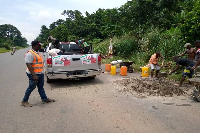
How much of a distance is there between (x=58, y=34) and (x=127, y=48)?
2163 centimetres

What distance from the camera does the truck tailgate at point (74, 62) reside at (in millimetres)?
7070

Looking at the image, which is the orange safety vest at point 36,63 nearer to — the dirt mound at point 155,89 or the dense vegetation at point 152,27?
the dirt mound at point 155,89

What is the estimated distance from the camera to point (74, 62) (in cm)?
729

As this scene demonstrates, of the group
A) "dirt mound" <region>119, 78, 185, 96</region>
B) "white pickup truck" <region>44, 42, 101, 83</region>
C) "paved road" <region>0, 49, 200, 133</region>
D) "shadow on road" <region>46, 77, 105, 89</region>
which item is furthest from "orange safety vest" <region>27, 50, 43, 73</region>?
"dirt mound" <region>119, 78, 185, 96</region>

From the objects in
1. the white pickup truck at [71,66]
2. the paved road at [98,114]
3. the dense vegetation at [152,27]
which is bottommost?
the paved road at [98,114]

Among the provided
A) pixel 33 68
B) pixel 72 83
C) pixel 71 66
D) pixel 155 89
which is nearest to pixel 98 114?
pixel 33 68

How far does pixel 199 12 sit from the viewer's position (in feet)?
30.1

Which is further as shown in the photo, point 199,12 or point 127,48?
point 127,48

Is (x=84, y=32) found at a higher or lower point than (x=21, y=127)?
higher

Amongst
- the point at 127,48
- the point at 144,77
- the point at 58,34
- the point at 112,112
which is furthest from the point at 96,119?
the point at 58,34

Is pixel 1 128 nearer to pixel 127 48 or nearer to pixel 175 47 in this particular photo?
pixel 175 47

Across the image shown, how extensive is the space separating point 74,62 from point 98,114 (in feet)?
10.4

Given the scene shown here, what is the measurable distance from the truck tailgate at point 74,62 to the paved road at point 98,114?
0.98 m

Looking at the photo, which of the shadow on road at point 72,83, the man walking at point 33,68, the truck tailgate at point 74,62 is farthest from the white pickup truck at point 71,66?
the man walking at point 33,68
